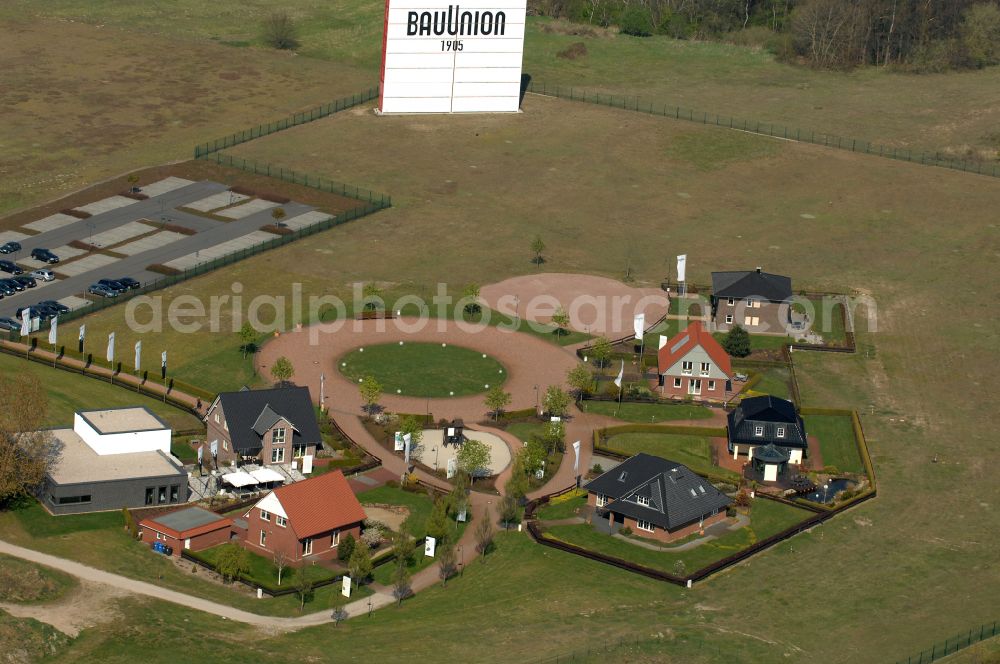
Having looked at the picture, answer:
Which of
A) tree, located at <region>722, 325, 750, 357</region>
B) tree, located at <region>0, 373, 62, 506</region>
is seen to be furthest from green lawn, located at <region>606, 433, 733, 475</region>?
tree, located at <region>0, 373, 62, 506</region>

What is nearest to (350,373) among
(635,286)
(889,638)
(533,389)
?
(533,389)

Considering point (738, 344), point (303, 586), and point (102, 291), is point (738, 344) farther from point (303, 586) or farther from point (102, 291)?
point (102, 291)

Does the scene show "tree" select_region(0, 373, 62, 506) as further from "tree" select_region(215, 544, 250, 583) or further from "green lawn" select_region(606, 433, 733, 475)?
"green lawn" select_region(606, 433, 733, 475)

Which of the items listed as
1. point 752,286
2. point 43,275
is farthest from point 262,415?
point 752,286

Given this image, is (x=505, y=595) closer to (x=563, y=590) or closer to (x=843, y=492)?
(x=563, y=590)

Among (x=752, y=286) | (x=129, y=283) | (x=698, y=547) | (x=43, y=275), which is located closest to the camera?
(x=698, y=547)

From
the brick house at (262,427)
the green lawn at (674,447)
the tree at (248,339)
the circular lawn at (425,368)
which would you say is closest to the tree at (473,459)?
the green lawn at (674,447)
